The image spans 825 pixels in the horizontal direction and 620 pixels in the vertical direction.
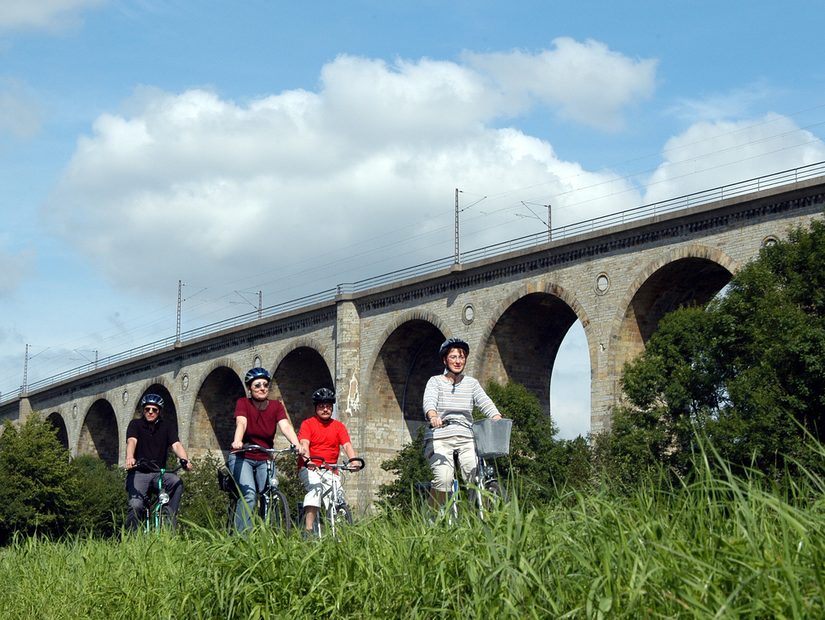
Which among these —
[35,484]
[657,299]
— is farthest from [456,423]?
[35,484]

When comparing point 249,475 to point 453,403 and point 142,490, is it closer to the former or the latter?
point 142,490

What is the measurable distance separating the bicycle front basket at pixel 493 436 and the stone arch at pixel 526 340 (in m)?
26.9

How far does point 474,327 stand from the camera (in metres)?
36.9

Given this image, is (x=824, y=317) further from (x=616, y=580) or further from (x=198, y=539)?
(x=616, y=580)

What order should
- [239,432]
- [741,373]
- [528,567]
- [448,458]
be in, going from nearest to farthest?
[528,567] → [448,458] → [239,432] → [741,373]

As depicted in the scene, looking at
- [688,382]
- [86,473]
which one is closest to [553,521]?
[688,382]

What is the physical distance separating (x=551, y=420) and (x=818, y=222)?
11.9 meters

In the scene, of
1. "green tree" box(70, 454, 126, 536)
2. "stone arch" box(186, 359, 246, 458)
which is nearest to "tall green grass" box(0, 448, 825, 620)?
"green tree" box(70, 454, 126, 536)

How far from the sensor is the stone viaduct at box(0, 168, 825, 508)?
1197 inches

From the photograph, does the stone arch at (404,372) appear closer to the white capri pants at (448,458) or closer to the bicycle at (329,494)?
the bicycle at (329,494)

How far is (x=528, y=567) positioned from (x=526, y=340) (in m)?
32.1

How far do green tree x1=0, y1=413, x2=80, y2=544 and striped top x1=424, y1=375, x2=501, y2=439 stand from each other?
3399 centimetres

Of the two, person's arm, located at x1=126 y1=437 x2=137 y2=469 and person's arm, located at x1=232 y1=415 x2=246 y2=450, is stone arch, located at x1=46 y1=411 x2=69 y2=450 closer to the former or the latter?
person's arm, located at x1=126 y1=437 x2=137 y2=469

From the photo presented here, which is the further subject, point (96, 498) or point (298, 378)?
point (298, 378)
